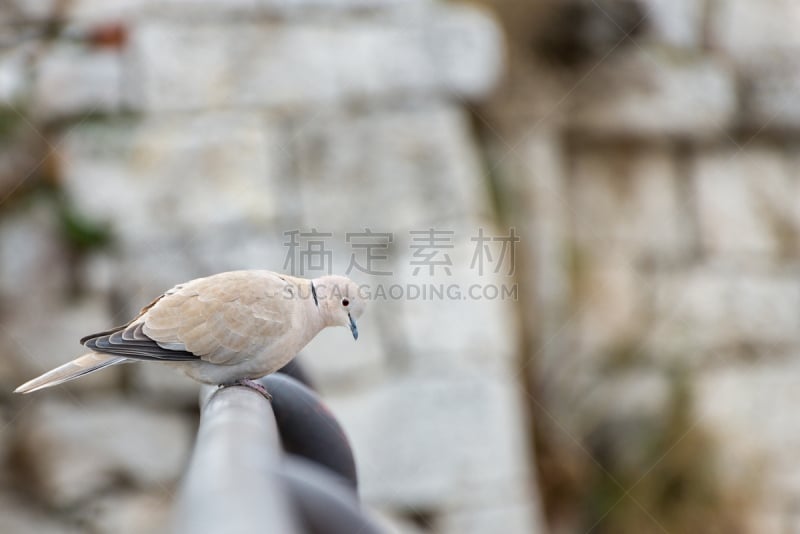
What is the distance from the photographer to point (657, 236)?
5840 mm

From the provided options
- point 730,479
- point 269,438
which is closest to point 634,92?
point 730,479

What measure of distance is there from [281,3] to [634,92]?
7.83ft

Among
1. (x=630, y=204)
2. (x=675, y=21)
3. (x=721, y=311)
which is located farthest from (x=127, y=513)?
(x=675, y=21)

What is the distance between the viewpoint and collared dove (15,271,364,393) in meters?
1.84

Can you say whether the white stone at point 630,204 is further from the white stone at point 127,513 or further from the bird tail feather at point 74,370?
the bird tail feather at point 74,370

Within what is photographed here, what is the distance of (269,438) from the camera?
914mm

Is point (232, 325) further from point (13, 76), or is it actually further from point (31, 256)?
point (13, 76)

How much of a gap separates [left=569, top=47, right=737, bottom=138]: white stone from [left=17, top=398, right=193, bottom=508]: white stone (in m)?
3.16

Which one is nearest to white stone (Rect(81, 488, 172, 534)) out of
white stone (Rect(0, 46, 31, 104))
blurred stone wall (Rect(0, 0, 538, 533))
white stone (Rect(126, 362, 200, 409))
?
blurred stone wall (Rect(0, 0, 538, 533))

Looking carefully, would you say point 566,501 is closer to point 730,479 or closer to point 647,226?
point 730,479

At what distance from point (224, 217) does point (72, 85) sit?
89cm

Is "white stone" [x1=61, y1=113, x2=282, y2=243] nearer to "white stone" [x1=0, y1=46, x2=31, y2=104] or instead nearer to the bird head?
"white stone" [x1=0, y1=46, x2=31, y2=104]

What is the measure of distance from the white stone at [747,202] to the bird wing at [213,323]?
14.7 ft

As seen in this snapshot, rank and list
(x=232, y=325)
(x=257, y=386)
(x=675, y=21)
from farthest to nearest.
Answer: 1. (x=675, y=21)
2. (x=232, y=325)
3. (x=257, y=386)
